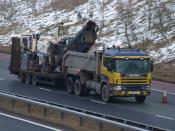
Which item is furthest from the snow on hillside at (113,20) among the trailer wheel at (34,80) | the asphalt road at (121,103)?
the asphalt road at (121,103)

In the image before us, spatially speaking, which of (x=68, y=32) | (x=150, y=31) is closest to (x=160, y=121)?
(x=150, y=31)

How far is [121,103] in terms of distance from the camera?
2872 cm

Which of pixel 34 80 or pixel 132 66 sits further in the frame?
pixel 34 80

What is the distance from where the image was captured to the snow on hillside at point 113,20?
50116mm

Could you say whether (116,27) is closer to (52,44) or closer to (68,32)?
(68,32)

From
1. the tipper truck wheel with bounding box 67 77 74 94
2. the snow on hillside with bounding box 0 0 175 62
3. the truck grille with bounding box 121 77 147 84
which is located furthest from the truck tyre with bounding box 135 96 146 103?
the snow on hillside with bounding box 0 0 175 62

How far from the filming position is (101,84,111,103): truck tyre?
28.7 meters

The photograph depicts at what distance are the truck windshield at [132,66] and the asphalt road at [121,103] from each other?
1.44 metres

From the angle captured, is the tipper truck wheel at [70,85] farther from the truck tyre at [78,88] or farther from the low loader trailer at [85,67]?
the truck tyre at [78,88]

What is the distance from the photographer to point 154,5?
180 feet

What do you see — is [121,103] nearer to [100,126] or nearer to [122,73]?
[122,73]

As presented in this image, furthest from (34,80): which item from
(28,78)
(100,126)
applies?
(100,126)

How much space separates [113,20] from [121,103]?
2977 cm

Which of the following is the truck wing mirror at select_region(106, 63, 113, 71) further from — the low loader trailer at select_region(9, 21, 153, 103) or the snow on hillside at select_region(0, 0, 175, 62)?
the snow on hillside at select_region(0, 0, 175, 62)
